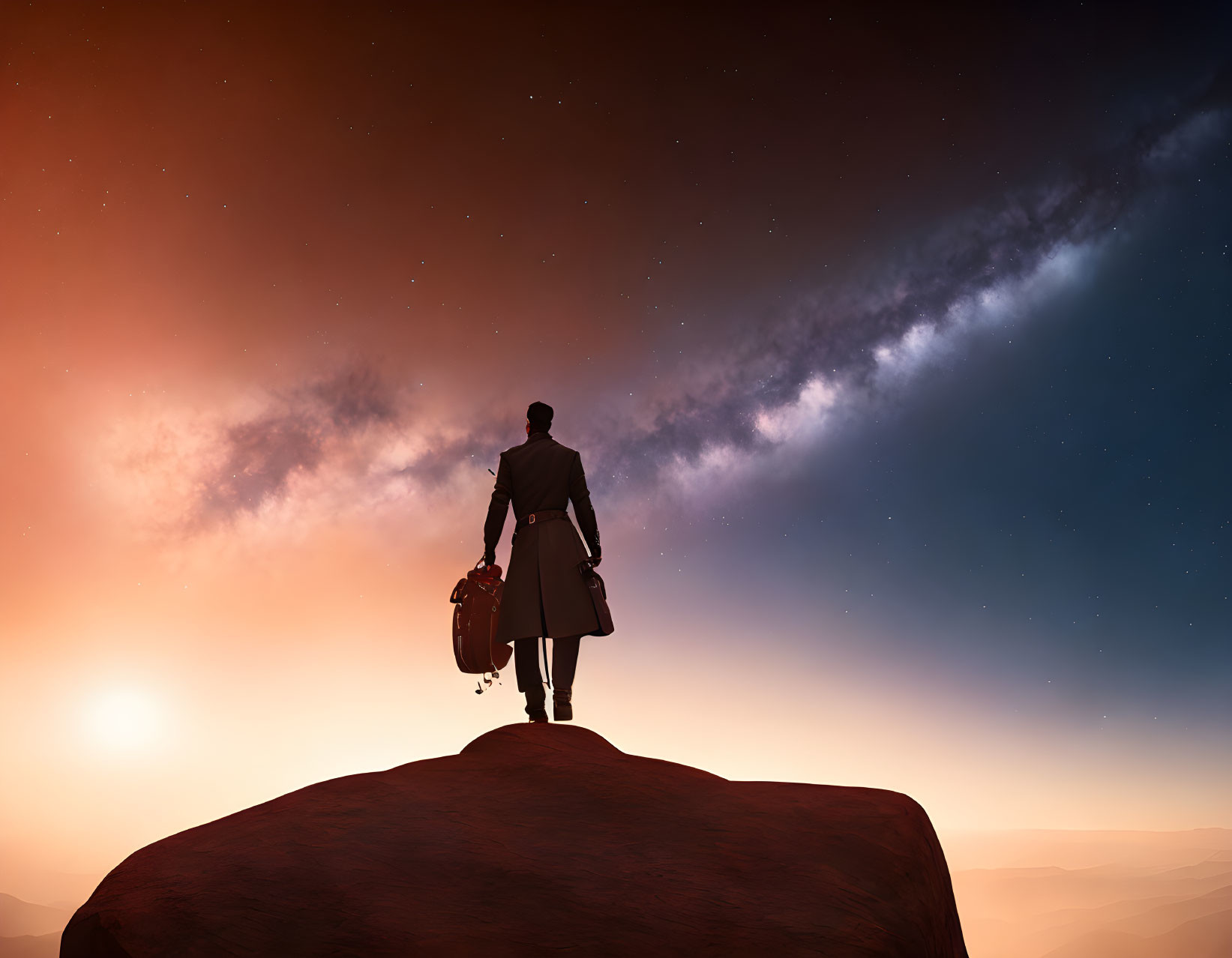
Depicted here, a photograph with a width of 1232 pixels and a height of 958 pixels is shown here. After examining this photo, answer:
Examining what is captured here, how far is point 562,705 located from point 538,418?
270 cm

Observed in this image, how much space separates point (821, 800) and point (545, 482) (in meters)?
3.66

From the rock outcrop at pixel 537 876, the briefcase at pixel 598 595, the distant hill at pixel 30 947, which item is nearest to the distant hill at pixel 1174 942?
the briefcase at pixel 598 595

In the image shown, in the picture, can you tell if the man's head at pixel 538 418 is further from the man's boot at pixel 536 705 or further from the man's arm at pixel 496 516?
the man's boot at pixel 536 705

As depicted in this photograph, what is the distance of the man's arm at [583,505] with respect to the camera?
750cm

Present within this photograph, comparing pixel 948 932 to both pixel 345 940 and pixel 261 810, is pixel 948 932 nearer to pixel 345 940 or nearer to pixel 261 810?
pixel 345 940

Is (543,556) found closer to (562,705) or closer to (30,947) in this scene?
(562,705)

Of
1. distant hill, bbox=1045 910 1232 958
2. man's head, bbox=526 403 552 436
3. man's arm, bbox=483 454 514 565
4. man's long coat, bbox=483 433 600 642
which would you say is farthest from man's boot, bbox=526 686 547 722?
distant hill, bbox=1045 910 1232 958

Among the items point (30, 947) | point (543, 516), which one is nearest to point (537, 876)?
point (543, 516)

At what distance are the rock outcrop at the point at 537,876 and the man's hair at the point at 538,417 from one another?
3.32 m

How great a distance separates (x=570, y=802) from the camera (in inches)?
206

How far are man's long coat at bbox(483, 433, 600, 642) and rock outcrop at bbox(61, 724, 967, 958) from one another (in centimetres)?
180

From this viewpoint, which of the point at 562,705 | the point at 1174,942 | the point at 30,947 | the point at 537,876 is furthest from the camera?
the point at 1174,942

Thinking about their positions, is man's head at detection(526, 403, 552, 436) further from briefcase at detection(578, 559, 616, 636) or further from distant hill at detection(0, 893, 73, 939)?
distant hill at detection(0, 893, 73, 939)

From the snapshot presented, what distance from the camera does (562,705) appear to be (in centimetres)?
711
